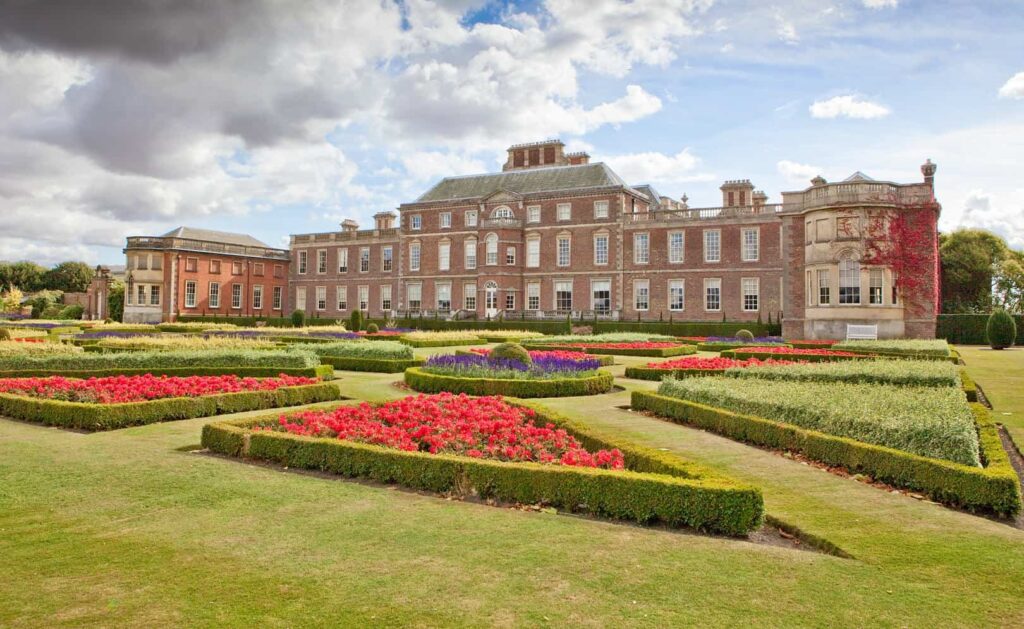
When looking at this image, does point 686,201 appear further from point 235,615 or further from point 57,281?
point 57,281

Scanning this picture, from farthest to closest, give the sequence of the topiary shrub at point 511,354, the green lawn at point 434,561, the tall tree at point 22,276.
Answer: the tall tree at point 22,276 < the topiary shrub at point 511,354 < the green lawn at point 434,561

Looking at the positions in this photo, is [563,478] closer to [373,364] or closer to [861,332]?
[373,364]

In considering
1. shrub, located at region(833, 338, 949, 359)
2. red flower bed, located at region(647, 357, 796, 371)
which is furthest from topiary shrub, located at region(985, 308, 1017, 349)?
red flower bed, located at region(647, 357, 796, 371)

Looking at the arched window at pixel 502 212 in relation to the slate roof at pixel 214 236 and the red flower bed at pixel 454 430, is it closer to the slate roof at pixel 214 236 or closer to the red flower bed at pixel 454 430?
the slate roof at pixel 214 236

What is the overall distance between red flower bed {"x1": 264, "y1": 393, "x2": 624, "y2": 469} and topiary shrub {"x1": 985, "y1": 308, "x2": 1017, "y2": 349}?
29248 mm

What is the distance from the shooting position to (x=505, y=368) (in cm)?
1578

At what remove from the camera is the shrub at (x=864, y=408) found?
7.77 m

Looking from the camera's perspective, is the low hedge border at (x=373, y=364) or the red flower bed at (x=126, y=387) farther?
the low hedge border at (x=373, y=364)

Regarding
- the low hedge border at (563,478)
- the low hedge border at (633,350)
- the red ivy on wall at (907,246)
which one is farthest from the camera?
the red ivy on wall at (907,246)

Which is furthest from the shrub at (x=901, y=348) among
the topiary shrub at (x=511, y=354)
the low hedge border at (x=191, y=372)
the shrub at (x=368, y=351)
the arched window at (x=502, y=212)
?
the arched window at (x=502, y=212)

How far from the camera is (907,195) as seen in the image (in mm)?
32438

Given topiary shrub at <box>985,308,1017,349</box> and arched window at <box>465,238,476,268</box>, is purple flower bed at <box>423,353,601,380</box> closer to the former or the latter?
topiary shrub at <box>985,308,1017,349</box>

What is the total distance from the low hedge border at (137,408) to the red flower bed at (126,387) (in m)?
0.48

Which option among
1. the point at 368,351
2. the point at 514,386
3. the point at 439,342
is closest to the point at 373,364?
the point at 368,351
